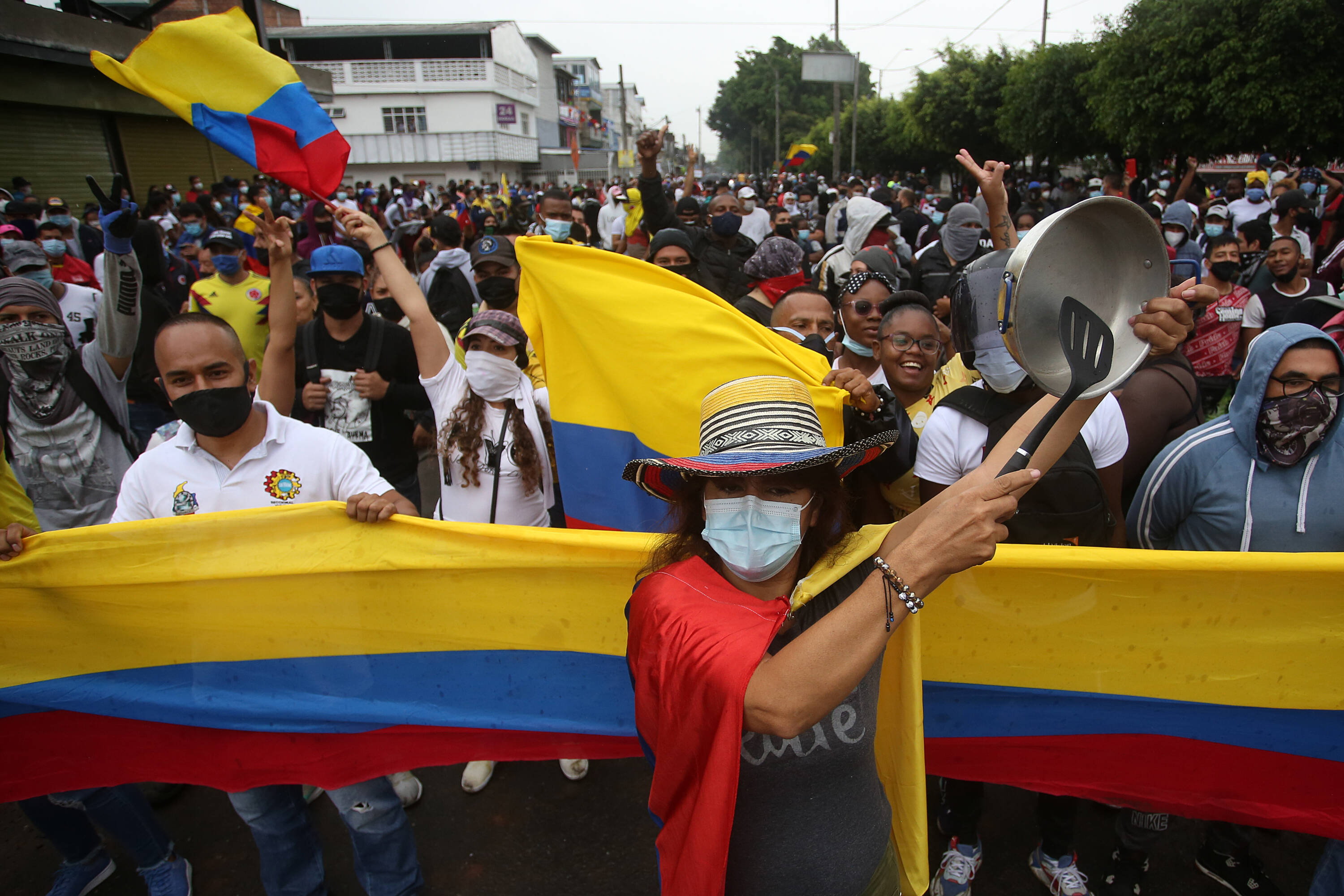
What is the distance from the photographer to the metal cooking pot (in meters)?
1.46

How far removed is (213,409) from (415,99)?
58.9m

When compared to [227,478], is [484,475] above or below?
below

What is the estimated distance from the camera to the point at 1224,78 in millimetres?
15492

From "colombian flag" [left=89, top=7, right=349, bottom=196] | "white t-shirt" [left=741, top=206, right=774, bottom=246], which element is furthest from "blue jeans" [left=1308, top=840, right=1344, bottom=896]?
"white t-shirt" [left=741, top=206, right=774, bottom=246]

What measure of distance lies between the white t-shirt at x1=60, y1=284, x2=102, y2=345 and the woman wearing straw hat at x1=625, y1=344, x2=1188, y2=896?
464 centimetres

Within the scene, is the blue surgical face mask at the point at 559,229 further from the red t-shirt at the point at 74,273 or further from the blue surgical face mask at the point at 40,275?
the red t-shirt at the point at 74,273

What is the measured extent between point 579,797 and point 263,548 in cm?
177

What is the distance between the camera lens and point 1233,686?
2.35 m

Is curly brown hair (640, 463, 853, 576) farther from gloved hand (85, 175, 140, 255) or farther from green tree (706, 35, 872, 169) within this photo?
green tree (706, 35, 872, 169)

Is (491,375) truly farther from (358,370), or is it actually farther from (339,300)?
(339,300)

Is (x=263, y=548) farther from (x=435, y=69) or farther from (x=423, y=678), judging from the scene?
(x=435, y=69)

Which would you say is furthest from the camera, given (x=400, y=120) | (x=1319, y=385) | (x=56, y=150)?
(x=400, y=120)

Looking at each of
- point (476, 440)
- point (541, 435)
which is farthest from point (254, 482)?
point (541, 435)

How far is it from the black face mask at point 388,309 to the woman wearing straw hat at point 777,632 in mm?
5068
